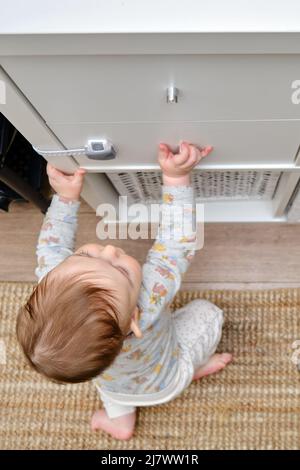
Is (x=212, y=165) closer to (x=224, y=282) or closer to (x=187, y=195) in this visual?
(x=187, y=195)

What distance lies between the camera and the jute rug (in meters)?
0.90

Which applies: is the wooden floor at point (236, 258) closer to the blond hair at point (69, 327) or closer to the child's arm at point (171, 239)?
the child's arm at point (171, 239)

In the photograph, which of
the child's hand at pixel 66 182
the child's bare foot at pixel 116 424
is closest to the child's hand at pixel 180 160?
the child's hand at pixel 66 182

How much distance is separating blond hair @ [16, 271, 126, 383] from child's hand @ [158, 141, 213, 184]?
205 millimetres

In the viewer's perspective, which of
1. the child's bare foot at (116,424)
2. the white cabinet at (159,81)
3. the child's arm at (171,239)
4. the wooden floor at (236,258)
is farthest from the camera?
the wooden floor at (236,258)

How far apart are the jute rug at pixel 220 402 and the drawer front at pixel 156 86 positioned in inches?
19.9

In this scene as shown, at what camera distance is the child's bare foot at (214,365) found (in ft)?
2.94

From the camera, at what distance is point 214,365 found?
0.90 m

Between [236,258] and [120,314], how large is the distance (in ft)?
1.64

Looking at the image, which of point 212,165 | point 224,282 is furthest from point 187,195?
point 224,282

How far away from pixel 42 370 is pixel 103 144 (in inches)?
11.3

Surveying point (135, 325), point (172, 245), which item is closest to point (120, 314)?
point (135, 325)

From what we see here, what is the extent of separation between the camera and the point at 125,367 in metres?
0.70
